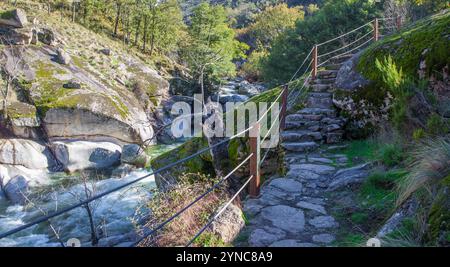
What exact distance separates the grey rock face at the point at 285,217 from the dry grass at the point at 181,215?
565 mm

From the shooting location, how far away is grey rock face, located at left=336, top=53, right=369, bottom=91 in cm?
667

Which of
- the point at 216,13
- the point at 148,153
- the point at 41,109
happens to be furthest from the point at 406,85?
the point at 216,13

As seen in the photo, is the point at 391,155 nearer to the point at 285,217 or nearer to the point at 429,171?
the point at 429,171

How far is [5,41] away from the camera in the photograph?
1703cm

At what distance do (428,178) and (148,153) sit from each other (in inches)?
541

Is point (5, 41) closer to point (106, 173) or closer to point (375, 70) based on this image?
point (106, 173)

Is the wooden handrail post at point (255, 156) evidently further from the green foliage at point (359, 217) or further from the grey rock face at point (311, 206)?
the green foliage at point (359, 217)

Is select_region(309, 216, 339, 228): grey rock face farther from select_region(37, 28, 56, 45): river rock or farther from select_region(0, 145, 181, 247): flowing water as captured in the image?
select_region(37, 28, 56, 45): river rock

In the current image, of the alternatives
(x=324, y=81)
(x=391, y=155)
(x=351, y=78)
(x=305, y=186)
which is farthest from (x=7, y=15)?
(x=391, y=155)

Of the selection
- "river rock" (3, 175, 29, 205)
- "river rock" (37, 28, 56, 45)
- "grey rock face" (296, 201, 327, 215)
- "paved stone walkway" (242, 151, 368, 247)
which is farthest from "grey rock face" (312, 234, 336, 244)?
"river rock" (37, 28, 56, 45)

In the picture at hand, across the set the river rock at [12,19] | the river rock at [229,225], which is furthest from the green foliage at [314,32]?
the river rock at [229,225]

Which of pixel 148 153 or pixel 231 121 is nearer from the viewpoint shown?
pixel 231 121

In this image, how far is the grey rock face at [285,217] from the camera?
11.6ft
